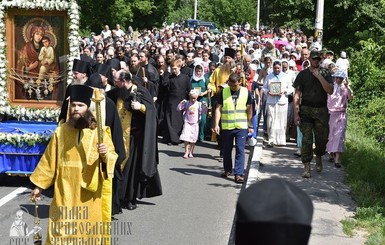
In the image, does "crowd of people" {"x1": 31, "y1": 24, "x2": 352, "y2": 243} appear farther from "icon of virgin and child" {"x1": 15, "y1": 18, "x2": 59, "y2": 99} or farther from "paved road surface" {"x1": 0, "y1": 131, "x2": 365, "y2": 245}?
"icon of virgin and child" {"x1": 15, "y1": 18, "x2": 59, "y2": 99}

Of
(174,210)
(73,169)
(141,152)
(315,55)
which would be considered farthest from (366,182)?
(73,169)

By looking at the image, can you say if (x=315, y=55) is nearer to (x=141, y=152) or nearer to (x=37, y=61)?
A: (x=141, y=152)

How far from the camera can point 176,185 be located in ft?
39.7

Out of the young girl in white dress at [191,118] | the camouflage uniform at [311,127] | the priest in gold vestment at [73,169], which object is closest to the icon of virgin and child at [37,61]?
the young girl in white dress at [191,118]

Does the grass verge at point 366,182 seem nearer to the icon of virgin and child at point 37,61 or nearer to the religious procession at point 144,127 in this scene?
the religious procession at point 144,127

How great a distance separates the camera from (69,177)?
22.7 feet

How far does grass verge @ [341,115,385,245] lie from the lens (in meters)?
8.61

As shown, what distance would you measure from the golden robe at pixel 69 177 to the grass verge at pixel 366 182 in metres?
2.87

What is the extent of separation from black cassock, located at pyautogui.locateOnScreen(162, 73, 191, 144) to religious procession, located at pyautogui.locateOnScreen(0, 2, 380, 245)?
1.0 inches

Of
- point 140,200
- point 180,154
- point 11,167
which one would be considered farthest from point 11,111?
point 180,154

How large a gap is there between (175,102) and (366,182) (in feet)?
22.5

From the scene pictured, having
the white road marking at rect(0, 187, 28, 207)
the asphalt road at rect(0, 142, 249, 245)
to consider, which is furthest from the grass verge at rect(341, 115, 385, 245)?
the white road marking at rect(0, 187, 28, 207)

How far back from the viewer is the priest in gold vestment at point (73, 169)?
6.90 metres

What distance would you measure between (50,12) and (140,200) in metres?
3.31
